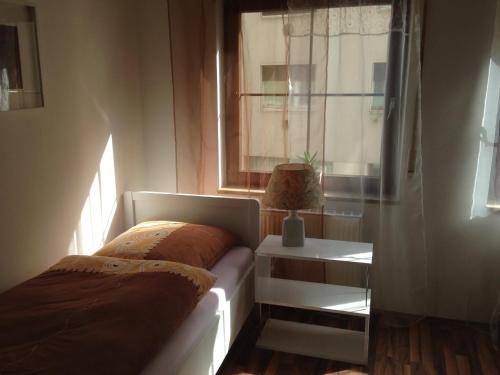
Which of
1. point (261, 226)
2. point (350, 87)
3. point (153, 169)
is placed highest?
point (350, 87)

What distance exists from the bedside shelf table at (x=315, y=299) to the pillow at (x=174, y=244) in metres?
0.24

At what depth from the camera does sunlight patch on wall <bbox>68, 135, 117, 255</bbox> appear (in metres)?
2.60

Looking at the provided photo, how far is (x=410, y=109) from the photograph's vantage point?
2.68m

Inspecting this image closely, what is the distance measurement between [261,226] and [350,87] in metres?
1.00

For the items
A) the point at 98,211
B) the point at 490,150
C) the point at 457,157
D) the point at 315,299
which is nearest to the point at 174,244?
the point at 98,211

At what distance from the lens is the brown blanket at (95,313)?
1.54 m

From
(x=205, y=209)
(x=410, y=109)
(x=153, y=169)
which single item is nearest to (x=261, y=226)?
(x=205, y=209)

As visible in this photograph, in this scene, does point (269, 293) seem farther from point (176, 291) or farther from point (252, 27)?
point (252, 27)

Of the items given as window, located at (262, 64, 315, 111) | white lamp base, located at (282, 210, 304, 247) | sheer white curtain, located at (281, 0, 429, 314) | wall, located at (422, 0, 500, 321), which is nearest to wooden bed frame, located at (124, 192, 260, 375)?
white lamp base, located at (282, 210, 304, 247)

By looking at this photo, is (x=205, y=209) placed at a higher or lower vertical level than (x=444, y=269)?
higher

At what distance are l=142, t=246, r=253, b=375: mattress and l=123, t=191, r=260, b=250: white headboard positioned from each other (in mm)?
137

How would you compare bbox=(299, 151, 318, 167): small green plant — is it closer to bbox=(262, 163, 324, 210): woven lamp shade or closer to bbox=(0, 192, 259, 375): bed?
bbox=(262, 163, 324, 210): woven lamp shade

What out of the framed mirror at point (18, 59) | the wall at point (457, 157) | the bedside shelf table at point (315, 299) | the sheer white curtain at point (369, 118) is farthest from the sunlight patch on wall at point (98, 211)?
the wall at point (457, 157)

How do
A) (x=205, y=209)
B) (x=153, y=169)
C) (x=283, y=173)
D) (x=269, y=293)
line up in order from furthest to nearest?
(x=153, y=169) < (x=205, y=209) < (x=269, y=293) < (x=283, y=173)
